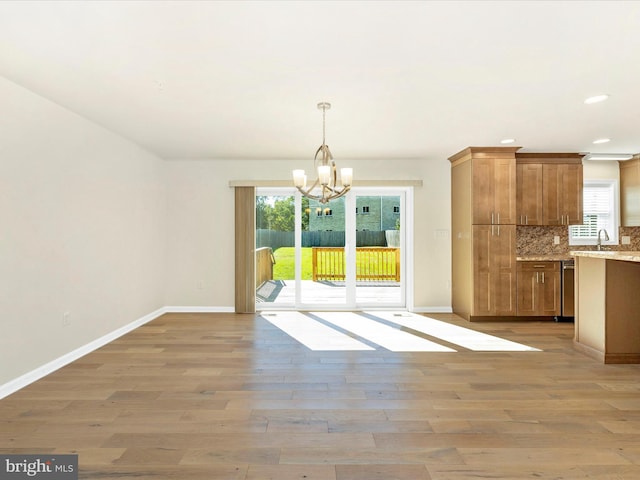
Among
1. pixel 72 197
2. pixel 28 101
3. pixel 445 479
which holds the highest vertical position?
pixel 28 101

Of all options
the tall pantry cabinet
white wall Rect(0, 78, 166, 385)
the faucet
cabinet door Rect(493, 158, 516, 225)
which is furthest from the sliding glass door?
the faucet

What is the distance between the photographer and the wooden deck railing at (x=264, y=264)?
616 cm

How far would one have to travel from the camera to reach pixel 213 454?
2.10 m

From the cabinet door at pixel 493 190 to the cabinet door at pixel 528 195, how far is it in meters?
0.29

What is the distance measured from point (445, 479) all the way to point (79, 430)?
2204 millimetres

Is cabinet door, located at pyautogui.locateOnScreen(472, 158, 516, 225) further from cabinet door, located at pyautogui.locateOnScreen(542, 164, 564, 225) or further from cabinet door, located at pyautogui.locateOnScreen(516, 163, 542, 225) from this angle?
cabinet door, located at pyautogui.locateOnScreen(542, 164, 564, 225)

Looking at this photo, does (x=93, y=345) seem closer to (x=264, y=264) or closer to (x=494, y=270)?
(x=264, y=264)

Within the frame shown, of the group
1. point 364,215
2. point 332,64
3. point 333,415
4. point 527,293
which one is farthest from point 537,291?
point 332,64

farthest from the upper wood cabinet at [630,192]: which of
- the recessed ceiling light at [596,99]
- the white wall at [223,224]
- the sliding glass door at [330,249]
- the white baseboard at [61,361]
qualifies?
the white baseboard at [61,361]

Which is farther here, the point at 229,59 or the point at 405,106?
the point at 405,106

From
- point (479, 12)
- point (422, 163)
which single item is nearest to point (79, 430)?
point (479, 12)

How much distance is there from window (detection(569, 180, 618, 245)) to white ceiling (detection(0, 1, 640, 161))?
191 cm

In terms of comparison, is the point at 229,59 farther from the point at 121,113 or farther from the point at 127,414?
the point at 127,414

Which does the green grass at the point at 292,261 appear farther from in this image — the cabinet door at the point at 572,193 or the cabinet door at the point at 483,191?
the cabinet door at the point at 572,193
